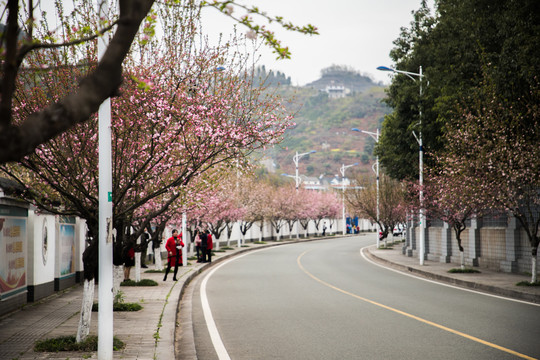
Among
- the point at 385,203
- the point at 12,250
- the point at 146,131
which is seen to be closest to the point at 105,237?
the point at 146,131

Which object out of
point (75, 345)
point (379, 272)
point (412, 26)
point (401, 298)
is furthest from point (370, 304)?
point (412, 26)

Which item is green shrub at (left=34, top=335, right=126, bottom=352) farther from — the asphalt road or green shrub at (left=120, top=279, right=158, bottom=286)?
green shrub at (left=120, top=279, right=158, bottom=286)

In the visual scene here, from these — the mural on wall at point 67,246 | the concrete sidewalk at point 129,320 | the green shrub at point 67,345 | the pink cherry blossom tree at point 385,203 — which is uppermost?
the pink cherry blossom tree at point 385,203

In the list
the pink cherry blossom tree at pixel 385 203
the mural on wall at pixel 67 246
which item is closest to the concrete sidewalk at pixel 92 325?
the mural on wall at pixel 67 246

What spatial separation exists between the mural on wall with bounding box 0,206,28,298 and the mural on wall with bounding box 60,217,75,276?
321cm

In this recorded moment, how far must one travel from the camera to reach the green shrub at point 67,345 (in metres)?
9.22

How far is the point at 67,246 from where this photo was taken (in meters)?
19.1

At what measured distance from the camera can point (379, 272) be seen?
2702 centimetres

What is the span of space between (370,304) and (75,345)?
816cm

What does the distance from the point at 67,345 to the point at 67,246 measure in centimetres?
1029

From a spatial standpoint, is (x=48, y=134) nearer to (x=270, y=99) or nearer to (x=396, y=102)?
(x=270, y=99)

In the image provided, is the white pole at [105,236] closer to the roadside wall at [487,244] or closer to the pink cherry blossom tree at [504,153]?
the pink cherry blossom tree at [504,153]

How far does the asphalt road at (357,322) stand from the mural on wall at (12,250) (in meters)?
4.10

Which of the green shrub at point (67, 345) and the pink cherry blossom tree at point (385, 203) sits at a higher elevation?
the pink cherry blossom tree at point (385, 203)
